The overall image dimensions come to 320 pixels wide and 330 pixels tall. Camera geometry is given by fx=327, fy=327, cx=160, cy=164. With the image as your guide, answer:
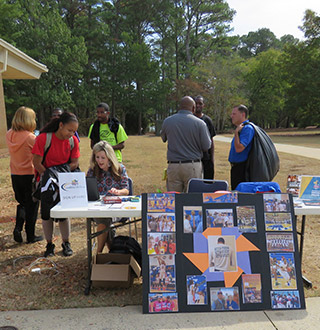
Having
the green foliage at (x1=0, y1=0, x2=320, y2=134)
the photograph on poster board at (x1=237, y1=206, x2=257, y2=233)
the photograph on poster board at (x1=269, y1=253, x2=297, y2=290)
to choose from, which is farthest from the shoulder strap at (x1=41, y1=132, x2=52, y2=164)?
the green foliage at (x1=0, y1=0, x2=320, y2=134)

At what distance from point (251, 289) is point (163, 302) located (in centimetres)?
72

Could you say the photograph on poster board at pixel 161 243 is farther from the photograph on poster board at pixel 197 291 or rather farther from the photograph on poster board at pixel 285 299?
the photograph on poster board at pixel 285 299

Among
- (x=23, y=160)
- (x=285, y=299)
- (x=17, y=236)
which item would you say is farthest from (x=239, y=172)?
(x=17, y=236)

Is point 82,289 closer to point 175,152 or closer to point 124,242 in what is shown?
point 124,242

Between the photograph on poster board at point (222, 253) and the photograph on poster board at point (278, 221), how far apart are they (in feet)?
1.12

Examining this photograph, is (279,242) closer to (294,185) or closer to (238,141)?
(294,185)

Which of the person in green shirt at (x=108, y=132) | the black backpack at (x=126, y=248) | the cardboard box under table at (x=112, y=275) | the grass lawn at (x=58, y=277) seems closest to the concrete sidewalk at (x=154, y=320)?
the grass lawn at (x=58, y=277)

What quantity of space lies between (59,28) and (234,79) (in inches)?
818

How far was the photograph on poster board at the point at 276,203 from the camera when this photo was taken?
2844 mm

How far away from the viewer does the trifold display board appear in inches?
104

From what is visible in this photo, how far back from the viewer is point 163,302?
264cm

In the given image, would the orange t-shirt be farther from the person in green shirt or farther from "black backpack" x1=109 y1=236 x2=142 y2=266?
"black backpack" x1=109 y1=236 x2=142 y2=266

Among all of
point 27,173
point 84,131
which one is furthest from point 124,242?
point 84,131

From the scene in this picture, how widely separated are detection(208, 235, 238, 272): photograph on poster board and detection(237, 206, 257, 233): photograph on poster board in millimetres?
131
